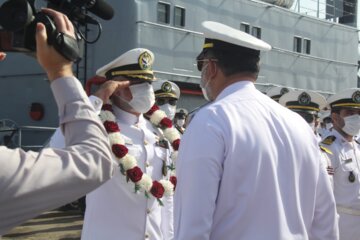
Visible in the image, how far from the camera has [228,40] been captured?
3.03m

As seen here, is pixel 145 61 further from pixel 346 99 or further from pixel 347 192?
pixel 346 99

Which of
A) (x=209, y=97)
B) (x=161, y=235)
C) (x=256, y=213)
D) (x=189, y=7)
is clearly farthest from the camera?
(x=189, y=7)

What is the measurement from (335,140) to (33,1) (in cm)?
447

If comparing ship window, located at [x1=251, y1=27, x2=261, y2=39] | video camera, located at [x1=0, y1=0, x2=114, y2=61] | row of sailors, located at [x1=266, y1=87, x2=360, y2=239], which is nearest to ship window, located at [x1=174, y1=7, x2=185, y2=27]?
ship window, located at [x1=251, y1=27, x2=261, y2=39]

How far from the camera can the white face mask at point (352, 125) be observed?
19.8ft

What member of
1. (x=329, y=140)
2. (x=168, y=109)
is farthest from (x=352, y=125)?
(x=168, y=109)

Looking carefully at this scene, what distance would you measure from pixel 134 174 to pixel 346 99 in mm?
2873

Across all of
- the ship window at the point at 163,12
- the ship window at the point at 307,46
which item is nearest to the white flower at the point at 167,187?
the ship window at the point at 163,12

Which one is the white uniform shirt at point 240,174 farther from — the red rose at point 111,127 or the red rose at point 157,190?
the red rose at point 111,127

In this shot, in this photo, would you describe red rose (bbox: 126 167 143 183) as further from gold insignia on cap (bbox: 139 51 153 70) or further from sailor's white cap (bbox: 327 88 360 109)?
sailor's white cap (bbox: 327 88 360 109)

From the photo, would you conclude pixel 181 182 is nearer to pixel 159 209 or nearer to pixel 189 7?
→ pixel 159 209

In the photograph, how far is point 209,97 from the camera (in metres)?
3.19

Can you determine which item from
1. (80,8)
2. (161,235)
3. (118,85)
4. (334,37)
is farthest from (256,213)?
(334,37)

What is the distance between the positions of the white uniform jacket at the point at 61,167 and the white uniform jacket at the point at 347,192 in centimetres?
422
